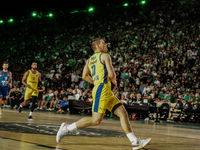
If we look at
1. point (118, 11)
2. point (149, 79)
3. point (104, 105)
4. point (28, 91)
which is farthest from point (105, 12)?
point (104, 105)

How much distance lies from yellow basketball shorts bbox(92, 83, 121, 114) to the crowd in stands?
11.1m

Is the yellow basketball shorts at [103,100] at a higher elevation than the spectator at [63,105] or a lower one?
higher

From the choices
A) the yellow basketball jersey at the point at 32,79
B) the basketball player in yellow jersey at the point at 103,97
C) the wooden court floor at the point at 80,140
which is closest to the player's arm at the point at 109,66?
the basketball player in yellow jersey at the point at 103,97

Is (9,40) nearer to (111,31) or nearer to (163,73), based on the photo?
(111,31)

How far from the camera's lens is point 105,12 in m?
31.5

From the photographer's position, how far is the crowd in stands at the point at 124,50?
58.3ft

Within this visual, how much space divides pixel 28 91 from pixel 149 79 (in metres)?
9.43

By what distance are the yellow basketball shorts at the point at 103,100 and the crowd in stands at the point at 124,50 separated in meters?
11.1

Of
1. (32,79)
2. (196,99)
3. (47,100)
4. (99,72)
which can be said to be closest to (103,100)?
(99,72)

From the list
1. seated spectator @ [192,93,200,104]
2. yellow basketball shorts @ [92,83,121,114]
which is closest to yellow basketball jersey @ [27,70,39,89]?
yellow basketball shorts @ [92,83,121,114]

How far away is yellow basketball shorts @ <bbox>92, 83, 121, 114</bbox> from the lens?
471cm

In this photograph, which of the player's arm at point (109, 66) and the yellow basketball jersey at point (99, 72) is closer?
the player's arm at point (109, 66)

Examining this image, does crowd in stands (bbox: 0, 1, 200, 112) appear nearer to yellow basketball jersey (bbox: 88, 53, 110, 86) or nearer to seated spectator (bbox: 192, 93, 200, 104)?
seated spectator (bbox: 192, 93, 200, 104)

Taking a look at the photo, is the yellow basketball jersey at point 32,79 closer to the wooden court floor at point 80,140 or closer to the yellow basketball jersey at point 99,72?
the wooden court floor at point 80,140
